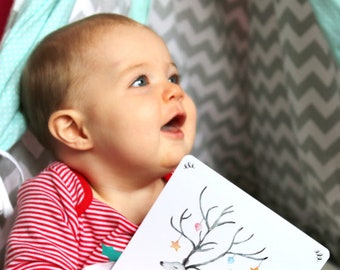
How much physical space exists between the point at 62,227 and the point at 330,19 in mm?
497

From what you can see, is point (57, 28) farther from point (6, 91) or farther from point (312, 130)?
point (312, 130)

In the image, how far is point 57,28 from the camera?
971 mm

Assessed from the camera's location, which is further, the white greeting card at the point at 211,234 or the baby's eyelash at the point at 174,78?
the baby's eyelash at the point at 174,78

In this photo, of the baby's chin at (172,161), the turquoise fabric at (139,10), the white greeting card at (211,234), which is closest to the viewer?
the white greeting card at (211,234)

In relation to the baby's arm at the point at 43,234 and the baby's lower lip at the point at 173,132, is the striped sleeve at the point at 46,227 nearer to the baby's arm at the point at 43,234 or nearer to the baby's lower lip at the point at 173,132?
the baby's arm at the point at 43,234

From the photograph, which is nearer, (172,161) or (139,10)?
(172,161)

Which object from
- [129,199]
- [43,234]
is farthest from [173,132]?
[43,234]

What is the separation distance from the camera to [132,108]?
2.74ft

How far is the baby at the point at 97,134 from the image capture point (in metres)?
0.82

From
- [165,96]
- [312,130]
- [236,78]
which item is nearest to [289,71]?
[312,130]

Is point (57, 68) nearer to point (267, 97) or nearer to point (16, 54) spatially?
point (16, 54)

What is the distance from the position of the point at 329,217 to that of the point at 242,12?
50 centimetres

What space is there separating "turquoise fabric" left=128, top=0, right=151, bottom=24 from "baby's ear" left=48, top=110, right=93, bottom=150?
0.30m

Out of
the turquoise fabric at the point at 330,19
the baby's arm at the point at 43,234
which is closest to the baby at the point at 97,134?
the baby's arm at the point at 43,234
